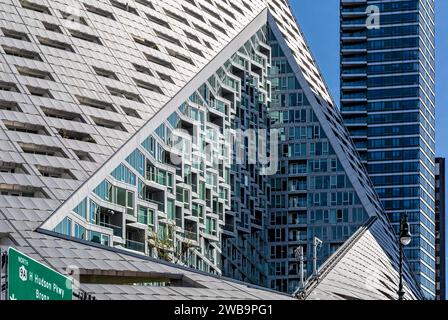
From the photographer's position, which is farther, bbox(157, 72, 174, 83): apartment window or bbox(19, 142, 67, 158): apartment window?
bbox(157, 72, 174, 83): apartment window

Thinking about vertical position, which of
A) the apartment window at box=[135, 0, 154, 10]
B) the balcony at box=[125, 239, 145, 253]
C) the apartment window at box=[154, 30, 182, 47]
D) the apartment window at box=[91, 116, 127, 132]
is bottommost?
the balcony at box=[125, 239, 145, 253]

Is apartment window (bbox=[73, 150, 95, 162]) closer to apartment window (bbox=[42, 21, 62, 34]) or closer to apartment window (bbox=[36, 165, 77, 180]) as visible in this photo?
apartment window (bbox=[36, 165, 77, 180])

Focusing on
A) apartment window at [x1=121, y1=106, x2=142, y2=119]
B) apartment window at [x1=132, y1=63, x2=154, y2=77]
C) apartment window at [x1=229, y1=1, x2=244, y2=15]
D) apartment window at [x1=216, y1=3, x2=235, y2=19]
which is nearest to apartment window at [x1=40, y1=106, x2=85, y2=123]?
apartment window at [x1=121, y1=106, x2=142, y2=119]

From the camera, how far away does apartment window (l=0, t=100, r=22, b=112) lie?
75688 mm

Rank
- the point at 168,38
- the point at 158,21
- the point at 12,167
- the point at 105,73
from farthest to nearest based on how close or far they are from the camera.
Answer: the point at 158,21
the point at 168,38
the point at 105,73
the point at 12,167

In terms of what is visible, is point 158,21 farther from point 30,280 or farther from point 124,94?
point 30,280

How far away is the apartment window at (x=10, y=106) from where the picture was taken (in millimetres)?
75688

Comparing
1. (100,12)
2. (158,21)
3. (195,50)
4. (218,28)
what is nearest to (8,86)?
(100,12)

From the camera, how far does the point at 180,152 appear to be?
9175 cm

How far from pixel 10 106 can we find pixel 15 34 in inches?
384

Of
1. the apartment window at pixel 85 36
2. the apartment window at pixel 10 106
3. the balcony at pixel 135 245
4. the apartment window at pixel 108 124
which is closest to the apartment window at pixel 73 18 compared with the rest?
the apartment window at pixel 85 36

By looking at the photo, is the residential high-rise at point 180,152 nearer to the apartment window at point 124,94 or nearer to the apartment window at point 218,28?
the apartment window at point 124,94

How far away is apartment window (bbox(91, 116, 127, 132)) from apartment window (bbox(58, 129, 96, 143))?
2.70 meters

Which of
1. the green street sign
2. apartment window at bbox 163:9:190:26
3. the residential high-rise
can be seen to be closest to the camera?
the green street sign
